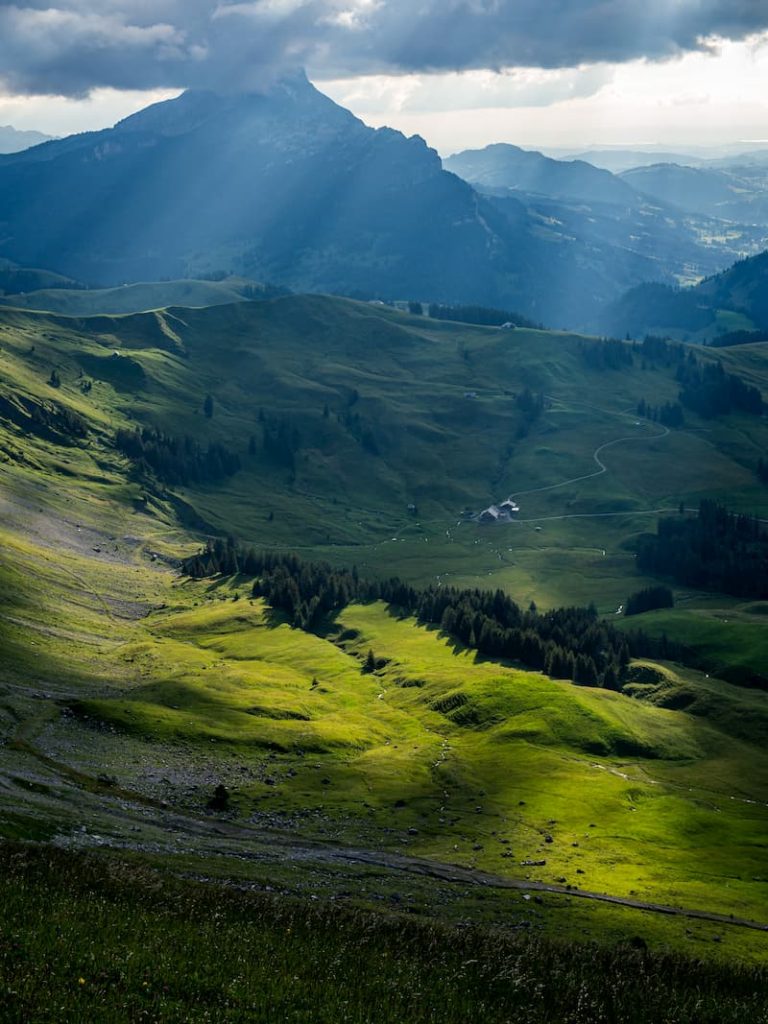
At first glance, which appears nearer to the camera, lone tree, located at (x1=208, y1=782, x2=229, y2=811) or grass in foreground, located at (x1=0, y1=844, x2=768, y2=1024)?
grass in foreground, located at (x1=0, y1=844, x2=768, y2=1024)

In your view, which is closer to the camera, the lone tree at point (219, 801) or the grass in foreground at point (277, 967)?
the grass in foreground at point (277, 967)

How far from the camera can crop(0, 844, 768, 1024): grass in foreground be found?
36250 mm

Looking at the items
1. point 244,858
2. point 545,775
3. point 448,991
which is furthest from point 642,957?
point 545,775

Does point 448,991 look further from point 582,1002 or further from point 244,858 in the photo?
point 244,858

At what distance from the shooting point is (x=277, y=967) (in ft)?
139

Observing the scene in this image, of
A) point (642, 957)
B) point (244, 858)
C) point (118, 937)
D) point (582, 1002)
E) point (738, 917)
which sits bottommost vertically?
point (738, 917)

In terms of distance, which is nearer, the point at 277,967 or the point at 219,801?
the point at 277,967

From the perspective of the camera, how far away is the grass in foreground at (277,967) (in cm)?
3625

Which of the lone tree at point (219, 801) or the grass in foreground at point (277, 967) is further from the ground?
the grass in foreground at point (277, 967)

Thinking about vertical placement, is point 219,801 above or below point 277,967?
below

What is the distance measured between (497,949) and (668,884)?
57569mm

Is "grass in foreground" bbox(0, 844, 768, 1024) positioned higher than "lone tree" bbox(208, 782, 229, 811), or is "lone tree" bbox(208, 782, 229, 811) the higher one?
"grass in foreground" bbox(0, 844, 768, 1024)

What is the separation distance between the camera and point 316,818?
364 ft

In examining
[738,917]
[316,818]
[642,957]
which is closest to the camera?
[642,957]
